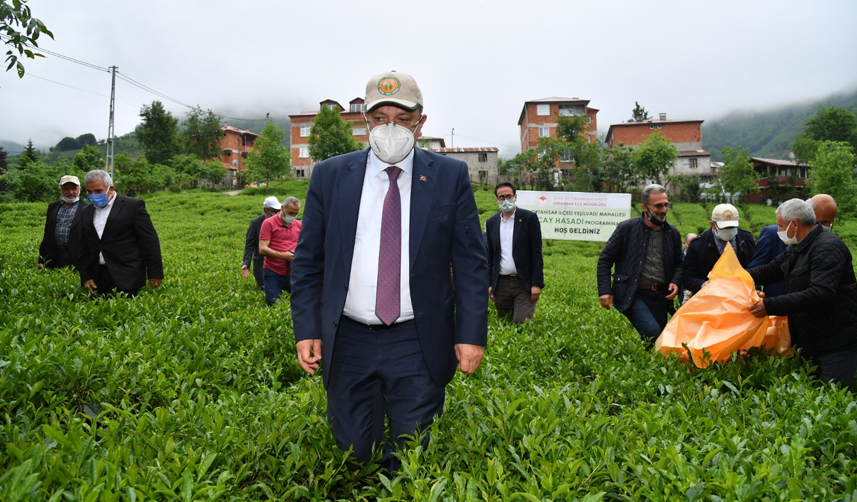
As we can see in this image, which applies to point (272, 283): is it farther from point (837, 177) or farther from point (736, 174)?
point (736, 174)

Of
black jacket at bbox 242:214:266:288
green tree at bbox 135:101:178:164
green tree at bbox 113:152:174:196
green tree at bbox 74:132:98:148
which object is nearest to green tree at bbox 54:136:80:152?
green tree at bbox 74:132:98:148

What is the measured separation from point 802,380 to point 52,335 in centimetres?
611

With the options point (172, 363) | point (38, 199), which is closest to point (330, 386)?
point (172, 363)

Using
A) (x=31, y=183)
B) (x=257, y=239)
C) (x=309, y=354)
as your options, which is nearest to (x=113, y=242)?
(x=257, y=239)

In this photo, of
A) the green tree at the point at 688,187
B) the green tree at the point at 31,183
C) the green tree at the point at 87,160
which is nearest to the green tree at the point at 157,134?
the green tree at the point at 87,160

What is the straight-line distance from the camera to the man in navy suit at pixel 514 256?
728 centimetres

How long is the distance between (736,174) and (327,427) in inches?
2096

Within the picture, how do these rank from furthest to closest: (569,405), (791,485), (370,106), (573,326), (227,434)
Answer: (573,326), (569,405), (227,434), (370,106), (791,485)

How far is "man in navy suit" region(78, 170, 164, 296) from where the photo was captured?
243 inches

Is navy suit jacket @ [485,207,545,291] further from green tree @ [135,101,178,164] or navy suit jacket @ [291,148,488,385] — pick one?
green tree @ [135,101,178,164]

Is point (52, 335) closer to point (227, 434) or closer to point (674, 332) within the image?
point (227, 434)

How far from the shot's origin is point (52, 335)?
4914mm

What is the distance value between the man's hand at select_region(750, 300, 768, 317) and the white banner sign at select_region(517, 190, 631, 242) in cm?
1177

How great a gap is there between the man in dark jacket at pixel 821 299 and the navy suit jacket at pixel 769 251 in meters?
1.06
